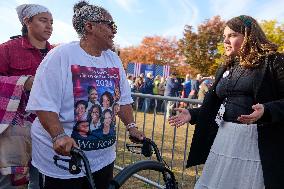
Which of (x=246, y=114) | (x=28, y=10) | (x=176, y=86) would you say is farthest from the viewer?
(x=176, y=86)

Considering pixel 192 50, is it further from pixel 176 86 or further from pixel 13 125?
pixel 13 125

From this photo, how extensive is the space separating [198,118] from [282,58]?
2.65 ft

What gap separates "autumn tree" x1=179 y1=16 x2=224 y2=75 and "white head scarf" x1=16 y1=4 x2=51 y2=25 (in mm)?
40566

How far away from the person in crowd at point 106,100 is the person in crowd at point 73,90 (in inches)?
1.3

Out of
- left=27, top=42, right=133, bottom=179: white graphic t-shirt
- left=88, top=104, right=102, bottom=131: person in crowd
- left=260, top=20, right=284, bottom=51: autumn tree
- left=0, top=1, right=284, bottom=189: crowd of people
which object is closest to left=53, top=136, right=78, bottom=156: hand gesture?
left=0, top=1, right=284, bottom=189: crowd of people

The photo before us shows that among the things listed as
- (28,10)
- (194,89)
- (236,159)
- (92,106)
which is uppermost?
(28,10)

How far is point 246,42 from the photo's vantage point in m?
2.88

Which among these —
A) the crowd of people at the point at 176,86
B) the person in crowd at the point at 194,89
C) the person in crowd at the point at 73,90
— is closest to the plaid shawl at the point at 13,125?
the person in crowd at the point at 73,90

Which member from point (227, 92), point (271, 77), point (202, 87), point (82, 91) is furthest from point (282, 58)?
point (202, 87)

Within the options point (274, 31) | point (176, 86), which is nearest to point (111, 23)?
point (176, 86)

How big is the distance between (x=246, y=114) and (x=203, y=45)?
44632mm

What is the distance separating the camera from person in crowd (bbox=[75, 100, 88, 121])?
2463 millimetres

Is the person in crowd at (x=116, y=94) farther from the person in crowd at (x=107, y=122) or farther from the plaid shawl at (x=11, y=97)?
the plaid shawl at (x=11, y=97)

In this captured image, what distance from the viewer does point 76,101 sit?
2.46 m
